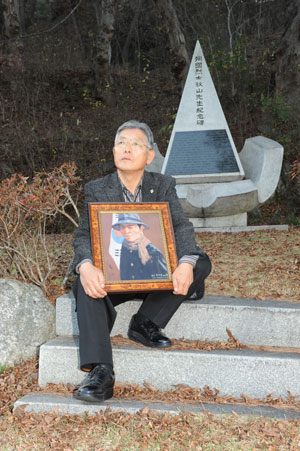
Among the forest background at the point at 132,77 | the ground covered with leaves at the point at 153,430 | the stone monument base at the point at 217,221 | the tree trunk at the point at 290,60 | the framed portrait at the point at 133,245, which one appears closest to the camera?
the ground covered with leaves at the point at 153,430

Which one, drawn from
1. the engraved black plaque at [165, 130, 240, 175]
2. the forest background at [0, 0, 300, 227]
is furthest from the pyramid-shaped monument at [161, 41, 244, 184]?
the forest background at [0, 0, 300, 227]

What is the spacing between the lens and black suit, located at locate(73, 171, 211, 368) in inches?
95.0

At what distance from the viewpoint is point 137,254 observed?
255cm

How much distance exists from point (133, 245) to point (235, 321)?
782mm

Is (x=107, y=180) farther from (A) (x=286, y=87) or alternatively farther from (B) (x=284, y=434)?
(A) (x=286, y=87)

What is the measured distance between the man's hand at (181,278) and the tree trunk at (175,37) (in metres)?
8.69

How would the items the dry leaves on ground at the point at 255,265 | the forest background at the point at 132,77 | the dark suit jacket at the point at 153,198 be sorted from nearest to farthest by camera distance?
1. the dark suit jacket at the point at 153,198
2. the dry leaves on ground at the point at 255,265
3. the forest background at the point at 132,77

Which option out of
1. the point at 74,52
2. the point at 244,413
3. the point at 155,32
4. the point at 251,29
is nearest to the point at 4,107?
the point at 74,52

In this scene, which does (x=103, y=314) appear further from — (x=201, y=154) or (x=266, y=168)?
(x=201, y=154)

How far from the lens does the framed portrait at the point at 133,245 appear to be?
2.49m

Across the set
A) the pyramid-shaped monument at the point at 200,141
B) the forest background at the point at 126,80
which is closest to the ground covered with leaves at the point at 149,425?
the forest background at the point at 126,80

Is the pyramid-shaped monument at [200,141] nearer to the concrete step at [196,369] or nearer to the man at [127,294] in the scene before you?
the man at [127,294]

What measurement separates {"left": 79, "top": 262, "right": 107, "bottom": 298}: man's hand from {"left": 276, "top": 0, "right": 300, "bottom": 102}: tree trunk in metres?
8.65

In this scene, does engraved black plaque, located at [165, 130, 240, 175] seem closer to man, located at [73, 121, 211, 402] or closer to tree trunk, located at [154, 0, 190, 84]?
tree trunk, located at [154, 0, 190, 84]
